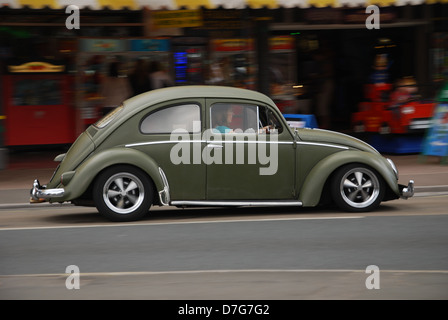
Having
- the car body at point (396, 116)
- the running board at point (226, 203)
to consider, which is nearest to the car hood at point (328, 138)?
the running board at point (226, 203)

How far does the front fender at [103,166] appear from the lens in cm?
930

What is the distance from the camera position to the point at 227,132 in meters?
9.72

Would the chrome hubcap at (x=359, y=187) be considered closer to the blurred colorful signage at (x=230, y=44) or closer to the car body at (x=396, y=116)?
→ the car body at (x=396, y=116)

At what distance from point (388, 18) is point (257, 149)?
8.51 metres

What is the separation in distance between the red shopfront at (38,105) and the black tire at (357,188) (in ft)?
24.5

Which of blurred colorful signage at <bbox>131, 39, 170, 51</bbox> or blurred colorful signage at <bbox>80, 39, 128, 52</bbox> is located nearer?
blurred colorful signage at <bbox>80, 39, 128, 52</bbox>

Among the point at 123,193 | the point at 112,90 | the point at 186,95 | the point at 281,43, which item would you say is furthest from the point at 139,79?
the point at 123,193

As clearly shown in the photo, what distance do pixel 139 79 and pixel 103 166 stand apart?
6.71 metres

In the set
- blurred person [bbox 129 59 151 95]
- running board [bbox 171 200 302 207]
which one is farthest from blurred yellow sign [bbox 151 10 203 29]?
running board [bbox 171 200 302 207]

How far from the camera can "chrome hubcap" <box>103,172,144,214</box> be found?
30.8ft

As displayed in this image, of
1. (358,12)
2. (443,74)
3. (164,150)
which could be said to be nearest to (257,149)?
(164,150)

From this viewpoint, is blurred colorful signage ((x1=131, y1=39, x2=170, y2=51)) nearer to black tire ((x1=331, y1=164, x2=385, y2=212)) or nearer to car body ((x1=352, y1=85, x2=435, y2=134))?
car body ((x1=352, y1=85, x2=435, y2=134))

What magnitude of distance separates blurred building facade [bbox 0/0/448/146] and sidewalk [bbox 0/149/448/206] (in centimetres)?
36
